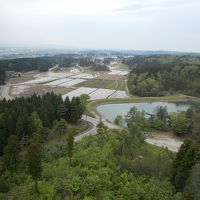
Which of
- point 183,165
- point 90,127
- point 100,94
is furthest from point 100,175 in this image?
point 100,94

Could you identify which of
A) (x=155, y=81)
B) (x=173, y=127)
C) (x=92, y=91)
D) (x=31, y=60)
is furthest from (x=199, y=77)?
(x=31, y=60)

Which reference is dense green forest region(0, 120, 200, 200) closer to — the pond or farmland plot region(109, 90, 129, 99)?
the pond

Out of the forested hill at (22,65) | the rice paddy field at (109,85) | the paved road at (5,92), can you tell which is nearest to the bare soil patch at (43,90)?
the paved road at (5,92)

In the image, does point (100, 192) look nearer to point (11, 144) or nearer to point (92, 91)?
point (11, 144)

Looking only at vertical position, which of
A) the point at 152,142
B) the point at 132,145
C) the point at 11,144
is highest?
the point at 11,144

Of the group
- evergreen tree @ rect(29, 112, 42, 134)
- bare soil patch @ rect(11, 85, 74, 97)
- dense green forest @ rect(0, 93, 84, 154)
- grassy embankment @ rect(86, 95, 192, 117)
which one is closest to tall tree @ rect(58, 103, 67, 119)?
dense green forest @ rect(0, 93, 84, 154)

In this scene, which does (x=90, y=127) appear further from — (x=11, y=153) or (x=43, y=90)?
(x=43, y=90)

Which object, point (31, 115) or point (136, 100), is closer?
point (31, 115)

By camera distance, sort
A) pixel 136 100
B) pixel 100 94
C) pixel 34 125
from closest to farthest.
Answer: pixel 34 125 → pixel 136 100 → pixel 100 94
